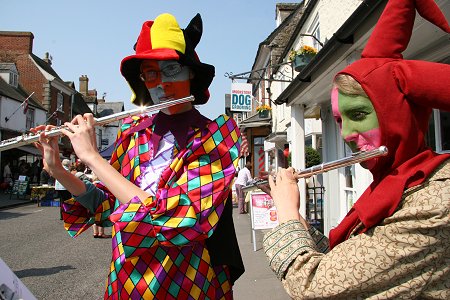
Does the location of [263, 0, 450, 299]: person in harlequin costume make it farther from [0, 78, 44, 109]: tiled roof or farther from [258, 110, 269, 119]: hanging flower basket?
[0, 78, 44, 109]: tiled roof

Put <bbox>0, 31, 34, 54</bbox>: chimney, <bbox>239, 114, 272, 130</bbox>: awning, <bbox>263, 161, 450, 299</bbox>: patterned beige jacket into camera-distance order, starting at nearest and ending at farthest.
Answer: <bbox>263, 161, 450, 299</bbox>: patterned beige jacket < <bbox>239, 114, 272, 130</bbox>: awning < <bbox>0, 31, 34, 54</bbox>: chimney

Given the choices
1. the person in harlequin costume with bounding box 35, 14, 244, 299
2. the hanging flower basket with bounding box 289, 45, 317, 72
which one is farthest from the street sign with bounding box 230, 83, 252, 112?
the person in harlequin costume with bounding box 35, 14, 244, 299

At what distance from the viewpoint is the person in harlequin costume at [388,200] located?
909 millimetres

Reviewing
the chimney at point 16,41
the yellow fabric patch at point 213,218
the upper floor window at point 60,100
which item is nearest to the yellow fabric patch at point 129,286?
the yellow fabric patch at point 213,218

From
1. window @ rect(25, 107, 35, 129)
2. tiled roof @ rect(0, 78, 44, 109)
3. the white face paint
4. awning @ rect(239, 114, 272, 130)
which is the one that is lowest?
the white face paint

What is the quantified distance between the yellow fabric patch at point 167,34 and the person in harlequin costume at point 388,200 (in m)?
0.66

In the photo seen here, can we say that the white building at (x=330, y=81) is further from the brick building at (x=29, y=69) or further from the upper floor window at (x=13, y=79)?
the brick building at (x=29, y=69)

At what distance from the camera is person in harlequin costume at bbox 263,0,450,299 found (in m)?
0.91

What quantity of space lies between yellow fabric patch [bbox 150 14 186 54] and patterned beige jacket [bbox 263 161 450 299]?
964 millimetres

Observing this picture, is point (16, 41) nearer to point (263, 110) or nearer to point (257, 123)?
point (257, 123)

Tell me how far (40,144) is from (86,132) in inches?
15.9

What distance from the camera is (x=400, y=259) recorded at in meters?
0.90

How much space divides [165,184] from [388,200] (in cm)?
73

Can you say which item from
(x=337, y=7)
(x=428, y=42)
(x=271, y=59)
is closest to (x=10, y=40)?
(x=271, y=59)
